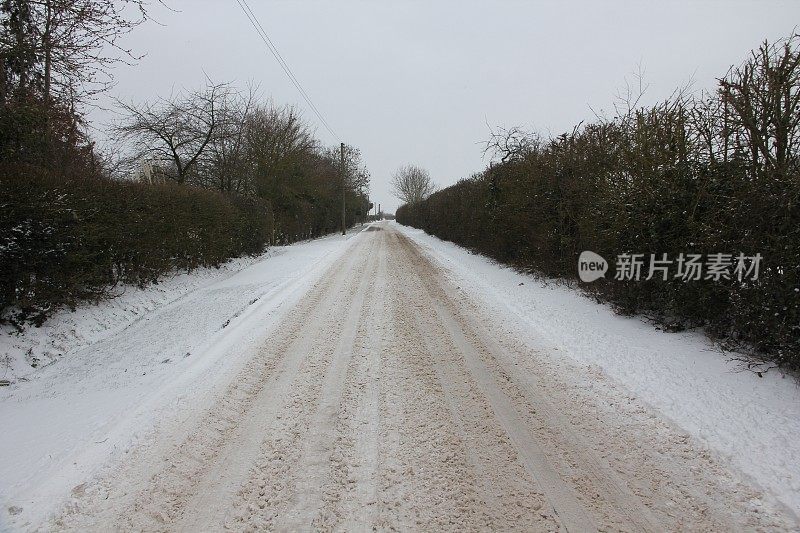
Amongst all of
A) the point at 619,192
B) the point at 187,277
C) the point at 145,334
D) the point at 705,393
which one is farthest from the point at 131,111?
the point at 705,393

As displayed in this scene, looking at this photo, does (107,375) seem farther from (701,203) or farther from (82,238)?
(701,203)

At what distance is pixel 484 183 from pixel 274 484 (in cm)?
1327

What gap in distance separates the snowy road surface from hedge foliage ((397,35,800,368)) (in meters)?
1.67

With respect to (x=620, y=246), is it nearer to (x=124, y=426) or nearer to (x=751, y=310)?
(x=751, y=310)

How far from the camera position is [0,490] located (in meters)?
2.48

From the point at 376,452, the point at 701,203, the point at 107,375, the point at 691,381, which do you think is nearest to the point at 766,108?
the point at 701,203

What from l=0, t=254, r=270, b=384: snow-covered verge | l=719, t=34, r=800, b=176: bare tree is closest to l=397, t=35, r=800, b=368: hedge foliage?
l=719, t=34, r=800, b=176: bare tree

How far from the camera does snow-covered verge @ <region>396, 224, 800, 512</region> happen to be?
2.77m

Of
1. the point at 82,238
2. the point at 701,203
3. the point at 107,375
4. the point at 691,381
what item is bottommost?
the point at 107,375

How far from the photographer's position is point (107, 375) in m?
4.60

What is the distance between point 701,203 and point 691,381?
2328 millimetres

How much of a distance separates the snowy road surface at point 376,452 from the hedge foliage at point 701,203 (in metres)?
1.67

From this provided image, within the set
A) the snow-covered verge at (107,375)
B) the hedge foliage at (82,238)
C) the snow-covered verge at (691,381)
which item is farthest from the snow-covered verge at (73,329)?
the snow-covered verge at (691,381)

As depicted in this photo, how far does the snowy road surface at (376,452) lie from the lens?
2275 mm
